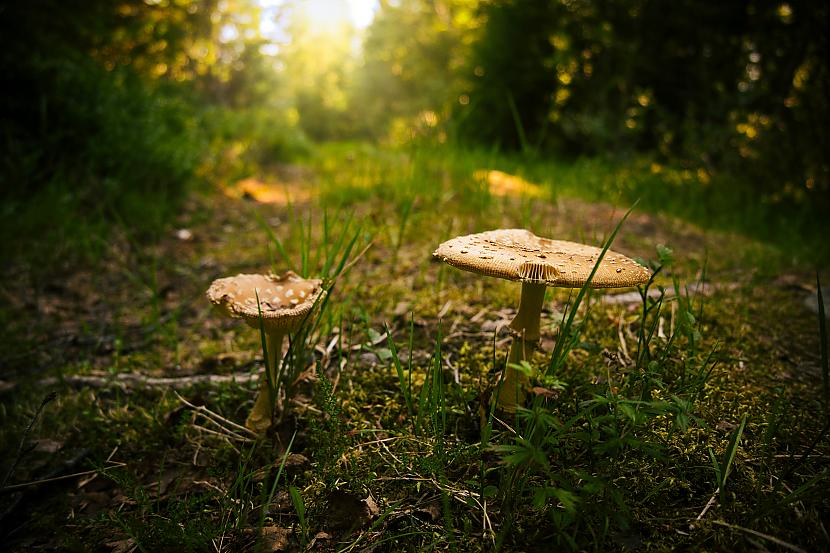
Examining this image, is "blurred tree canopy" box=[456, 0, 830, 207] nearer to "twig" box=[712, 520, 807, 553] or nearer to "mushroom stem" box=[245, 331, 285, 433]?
"mushroom stem" box=[245, 331, 285, 433]

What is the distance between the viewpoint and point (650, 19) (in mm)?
6992

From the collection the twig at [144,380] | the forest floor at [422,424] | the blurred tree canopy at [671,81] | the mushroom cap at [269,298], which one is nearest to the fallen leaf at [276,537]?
the forest floor at [422,424]

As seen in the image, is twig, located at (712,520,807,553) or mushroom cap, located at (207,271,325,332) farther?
mushroom cap, located at (207,271,325,332)

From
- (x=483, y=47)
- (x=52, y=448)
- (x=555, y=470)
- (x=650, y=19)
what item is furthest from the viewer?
(x=483, y=47)

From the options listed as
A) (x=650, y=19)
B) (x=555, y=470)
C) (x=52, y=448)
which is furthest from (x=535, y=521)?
(x=650, y=19)

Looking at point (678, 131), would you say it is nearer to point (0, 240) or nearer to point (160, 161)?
point (160, 161)

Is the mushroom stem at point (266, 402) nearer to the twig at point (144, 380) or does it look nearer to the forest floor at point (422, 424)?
the forest floor at point (422, 424)

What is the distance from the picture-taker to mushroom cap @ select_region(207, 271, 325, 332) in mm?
1681

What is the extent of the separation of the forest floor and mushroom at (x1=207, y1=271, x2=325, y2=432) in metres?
0.13

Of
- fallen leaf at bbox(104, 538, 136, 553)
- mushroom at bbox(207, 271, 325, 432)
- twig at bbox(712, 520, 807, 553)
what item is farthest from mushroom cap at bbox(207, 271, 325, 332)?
twig at bbox(712, 520, 807, 553)

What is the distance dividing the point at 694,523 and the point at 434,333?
1338 mm

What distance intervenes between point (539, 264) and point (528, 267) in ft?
0.12

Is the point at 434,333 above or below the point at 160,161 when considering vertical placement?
below

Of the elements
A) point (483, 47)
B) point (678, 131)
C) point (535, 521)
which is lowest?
point (535, 521)
